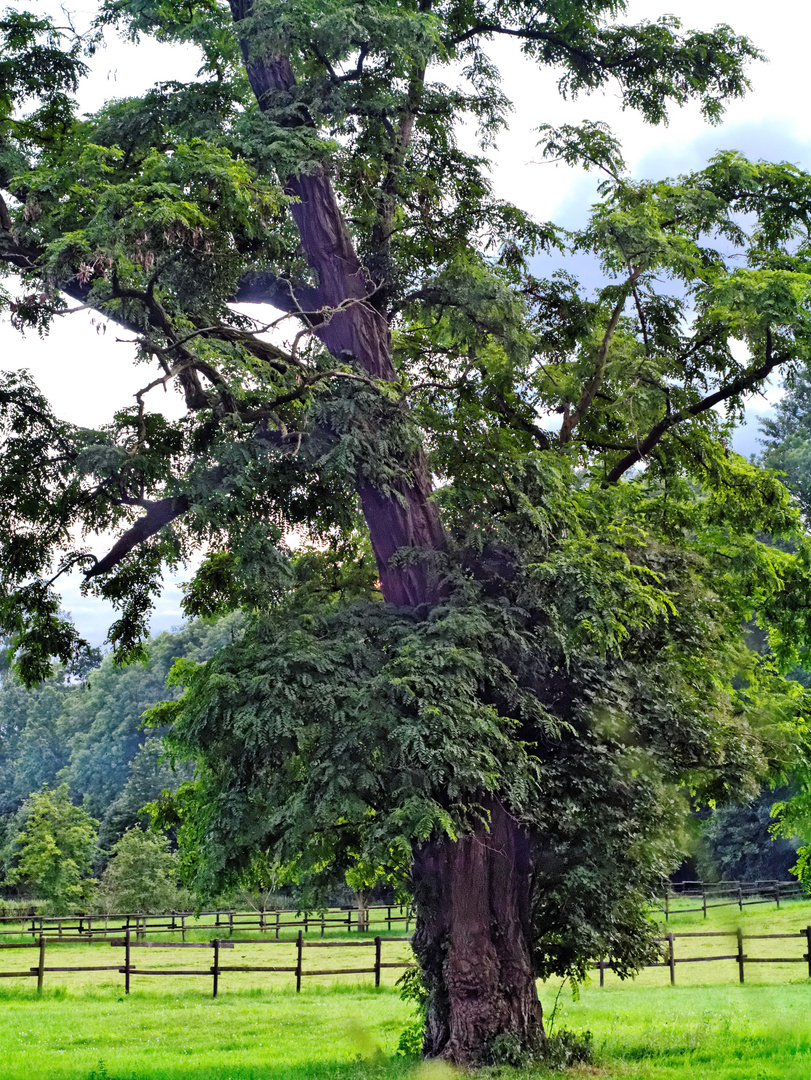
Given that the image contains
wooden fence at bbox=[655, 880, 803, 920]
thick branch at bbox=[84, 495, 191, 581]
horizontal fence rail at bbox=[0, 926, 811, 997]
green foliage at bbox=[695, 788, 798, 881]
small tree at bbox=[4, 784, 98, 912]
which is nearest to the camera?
thick branch at bbox=[84, 495, 191, 581]

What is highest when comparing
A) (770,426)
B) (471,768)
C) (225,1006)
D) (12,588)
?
(770,426)

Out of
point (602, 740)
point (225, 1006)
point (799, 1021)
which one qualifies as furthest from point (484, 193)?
point (225, 1006)

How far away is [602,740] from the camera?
1129 cm

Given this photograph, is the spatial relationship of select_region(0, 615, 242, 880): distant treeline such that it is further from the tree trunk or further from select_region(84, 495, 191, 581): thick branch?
the tree trunk

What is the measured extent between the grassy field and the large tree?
4.30 feet

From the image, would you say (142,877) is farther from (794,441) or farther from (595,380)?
(794,441)

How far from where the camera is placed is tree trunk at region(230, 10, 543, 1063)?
10609mm

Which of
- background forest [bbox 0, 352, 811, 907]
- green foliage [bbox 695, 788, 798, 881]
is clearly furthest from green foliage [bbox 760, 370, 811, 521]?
green foliage [bbox 695, 788, 798, 881]

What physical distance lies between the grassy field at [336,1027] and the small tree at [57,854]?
15436 mm

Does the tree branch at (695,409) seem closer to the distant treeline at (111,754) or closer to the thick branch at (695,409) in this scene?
the thick branch at (695,409)

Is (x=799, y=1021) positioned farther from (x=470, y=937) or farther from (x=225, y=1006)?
(x=225, y=1006)

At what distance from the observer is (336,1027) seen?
1555 cm

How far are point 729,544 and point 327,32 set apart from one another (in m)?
8.39

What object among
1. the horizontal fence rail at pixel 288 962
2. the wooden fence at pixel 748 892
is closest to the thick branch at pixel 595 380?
the horizontal fence rail at pixel 288 962
